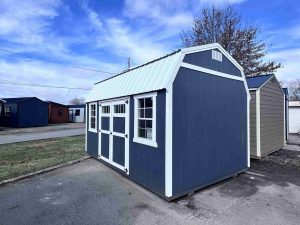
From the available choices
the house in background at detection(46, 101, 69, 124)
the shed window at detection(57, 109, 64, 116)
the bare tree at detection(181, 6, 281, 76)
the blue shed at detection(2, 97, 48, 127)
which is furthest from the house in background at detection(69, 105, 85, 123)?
the bare tree at detection(181, 6, 281, 76)

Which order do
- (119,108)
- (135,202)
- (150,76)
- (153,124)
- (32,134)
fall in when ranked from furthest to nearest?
(32,134) < (119,108) < (150,76) < (153,124) < (135,202)

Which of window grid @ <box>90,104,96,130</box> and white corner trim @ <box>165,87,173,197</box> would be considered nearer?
white corner trim @ <box>165,87,173,197</box>

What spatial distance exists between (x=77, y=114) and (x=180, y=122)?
33.4m

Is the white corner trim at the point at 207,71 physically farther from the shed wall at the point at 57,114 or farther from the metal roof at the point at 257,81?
the shed wall at the point at 57,114

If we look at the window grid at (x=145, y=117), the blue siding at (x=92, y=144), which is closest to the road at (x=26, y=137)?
the blue siding at (x=92, y=144)

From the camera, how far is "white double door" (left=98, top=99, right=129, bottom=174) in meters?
6.32

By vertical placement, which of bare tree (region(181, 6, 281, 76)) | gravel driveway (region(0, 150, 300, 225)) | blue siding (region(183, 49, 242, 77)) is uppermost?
bare tree (region(181, 6, 281, 76))

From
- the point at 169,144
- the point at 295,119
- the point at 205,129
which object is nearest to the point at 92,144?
the point at 205,129

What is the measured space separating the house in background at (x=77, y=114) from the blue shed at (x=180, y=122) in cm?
2947

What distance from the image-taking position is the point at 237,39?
64.2 ft

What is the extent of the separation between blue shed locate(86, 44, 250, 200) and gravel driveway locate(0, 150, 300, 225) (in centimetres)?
37

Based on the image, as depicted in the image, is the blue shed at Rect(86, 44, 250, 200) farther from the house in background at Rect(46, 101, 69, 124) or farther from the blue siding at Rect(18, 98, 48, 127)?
the house in background at Rect(46, 101, 69, 124)

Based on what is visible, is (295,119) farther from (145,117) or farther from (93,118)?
(145,117)

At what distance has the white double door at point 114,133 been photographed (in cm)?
632
